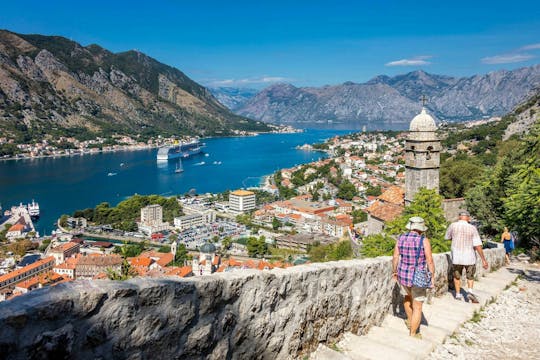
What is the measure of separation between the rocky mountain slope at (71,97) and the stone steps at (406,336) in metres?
129

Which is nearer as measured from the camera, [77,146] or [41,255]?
[41,255]

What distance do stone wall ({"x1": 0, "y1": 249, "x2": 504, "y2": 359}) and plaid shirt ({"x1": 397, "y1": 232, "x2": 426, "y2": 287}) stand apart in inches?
9.5

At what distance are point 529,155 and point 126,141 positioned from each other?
136 metres

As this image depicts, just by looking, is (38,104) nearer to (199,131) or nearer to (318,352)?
(199,131)

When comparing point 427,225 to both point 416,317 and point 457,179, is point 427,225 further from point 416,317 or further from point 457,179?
point 457,179

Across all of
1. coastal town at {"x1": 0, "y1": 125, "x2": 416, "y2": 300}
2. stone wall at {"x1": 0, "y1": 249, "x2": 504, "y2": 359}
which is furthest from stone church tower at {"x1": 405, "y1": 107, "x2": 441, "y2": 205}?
stone wall at {"x1": 0, "y1": 249, "x2": 504, "y2": 359}

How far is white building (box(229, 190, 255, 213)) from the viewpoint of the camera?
56.9 metres

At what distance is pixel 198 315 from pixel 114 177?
3160 inches

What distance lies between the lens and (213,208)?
59.5 meters

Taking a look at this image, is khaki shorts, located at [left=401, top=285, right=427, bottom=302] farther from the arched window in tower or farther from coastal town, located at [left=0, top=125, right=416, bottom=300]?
the arched window in tower

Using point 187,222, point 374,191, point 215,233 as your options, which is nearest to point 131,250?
point 215,233

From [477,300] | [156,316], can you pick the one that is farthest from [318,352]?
[477,300]

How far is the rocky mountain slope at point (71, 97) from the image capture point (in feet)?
429

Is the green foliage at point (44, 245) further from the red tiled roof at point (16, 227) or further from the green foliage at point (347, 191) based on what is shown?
the green foliage at point (347, 191)
